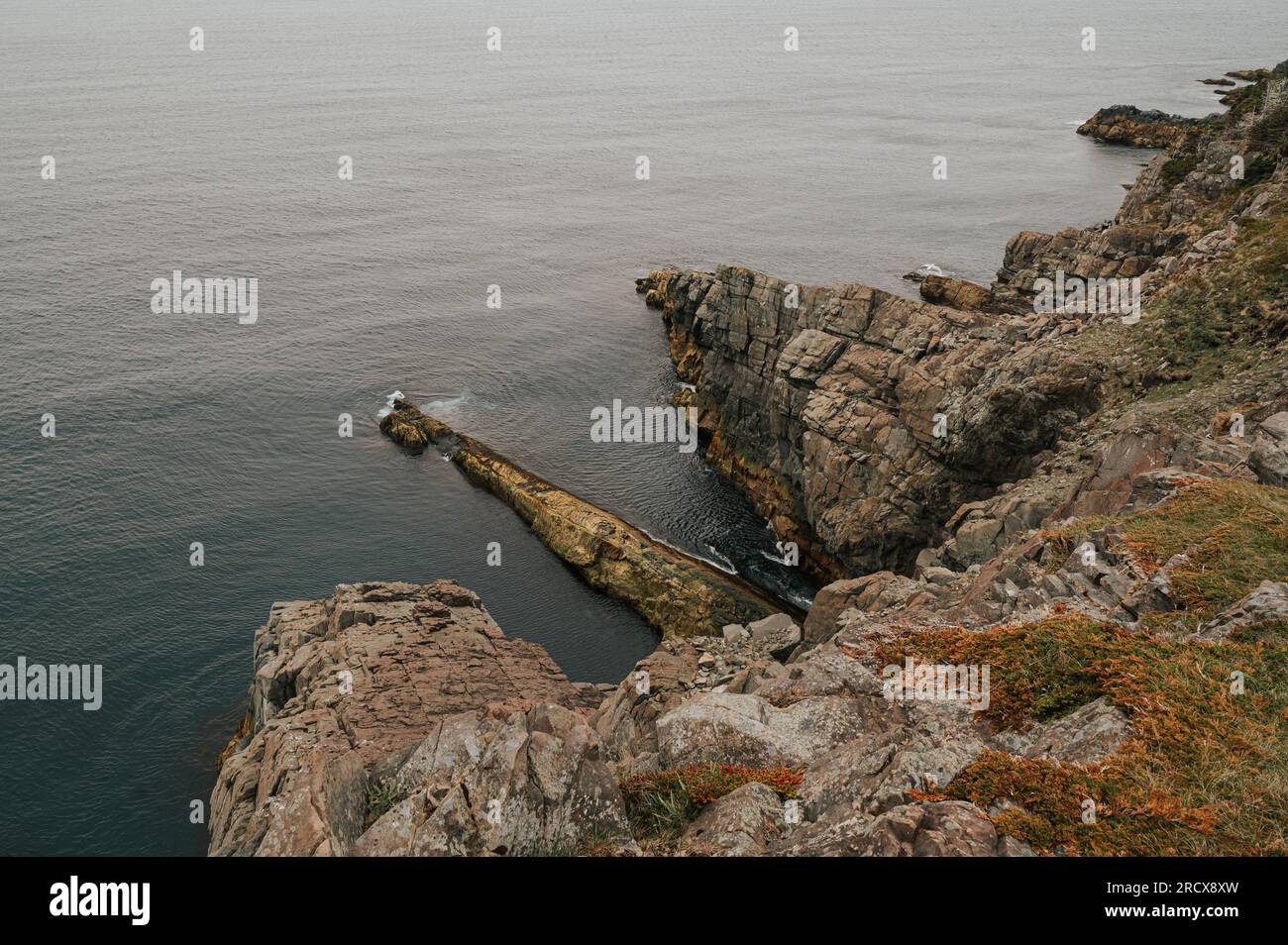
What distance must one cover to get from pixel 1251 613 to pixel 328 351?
296 feet

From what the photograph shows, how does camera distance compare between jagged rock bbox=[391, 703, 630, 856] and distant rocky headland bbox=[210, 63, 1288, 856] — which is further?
jagged rock bbox=[391, 703, 630, 856]

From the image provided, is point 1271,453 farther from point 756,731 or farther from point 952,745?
point 756,731

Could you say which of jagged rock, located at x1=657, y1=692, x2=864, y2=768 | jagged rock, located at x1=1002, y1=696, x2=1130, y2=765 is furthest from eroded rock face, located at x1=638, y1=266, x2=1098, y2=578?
jagged rock, located at x1=1002, y1=696, x2=1130, y2=765

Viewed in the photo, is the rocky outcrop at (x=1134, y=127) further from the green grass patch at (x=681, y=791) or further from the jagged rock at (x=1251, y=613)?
the green grass patch at (x=681, y=791)

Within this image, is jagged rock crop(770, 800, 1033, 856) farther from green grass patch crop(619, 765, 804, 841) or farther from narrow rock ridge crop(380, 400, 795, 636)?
narrow rock ridge crop(380, 400, 795, 636)

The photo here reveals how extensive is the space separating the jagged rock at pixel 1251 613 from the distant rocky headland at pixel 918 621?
100 mm

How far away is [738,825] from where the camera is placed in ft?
60.0

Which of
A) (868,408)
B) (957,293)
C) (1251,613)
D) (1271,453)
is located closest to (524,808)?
(1251,613)

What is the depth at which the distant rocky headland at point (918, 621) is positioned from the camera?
18000mm

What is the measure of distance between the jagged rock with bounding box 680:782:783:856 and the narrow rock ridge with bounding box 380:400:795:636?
124 ft

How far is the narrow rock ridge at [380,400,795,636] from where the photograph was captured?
5934cm

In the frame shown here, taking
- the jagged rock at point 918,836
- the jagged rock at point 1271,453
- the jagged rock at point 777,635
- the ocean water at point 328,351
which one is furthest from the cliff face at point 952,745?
the ocean water at point 328,351

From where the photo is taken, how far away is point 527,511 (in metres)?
70.6

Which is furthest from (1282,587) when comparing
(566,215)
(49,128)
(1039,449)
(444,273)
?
(49,128)
